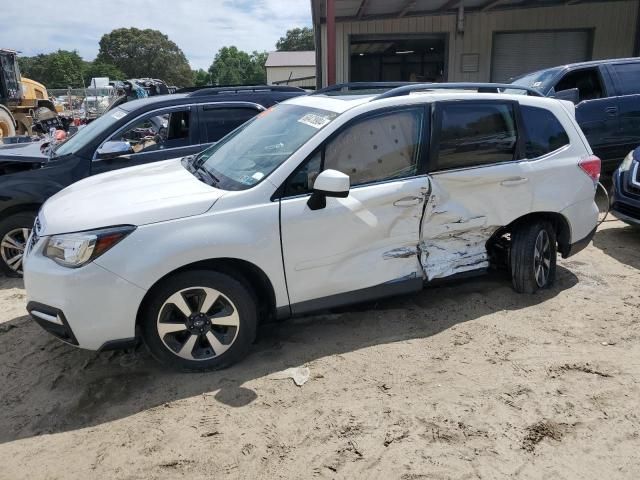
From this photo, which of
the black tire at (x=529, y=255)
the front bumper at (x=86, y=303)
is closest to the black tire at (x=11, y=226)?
the front bumper at (x=86, y=303)

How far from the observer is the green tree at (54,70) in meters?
80.9

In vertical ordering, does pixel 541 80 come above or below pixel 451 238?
Answer: above

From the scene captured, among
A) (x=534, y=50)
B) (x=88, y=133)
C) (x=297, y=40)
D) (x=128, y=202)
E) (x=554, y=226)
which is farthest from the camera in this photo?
(x=297, y=40)

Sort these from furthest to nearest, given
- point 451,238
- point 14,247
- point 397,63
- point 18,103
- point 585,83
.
A: point 397,63, point 18,103, point 585,83, point 14,247, point 451,238

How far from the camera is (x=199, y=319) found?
326 centimetres

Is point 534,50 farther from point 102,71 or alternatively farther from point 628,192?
point 102,71

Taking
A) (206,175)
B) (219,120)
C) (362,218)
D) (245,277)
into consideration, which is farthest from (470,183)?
(219,120)

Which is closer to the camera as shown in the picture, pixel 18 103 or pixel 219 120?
pixel 219 120

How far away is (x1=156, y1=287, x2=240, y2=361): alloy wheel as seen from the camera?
10.5ft

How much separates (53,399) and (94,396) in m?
0.25

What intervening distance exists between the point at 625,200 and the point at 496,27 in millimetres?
10096

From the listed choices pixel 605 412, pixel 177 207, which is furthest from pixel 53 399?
pixel 605 412

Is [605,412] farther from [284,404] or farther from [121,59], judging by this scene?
[121,59]

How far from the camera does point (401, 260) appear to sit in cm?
379
